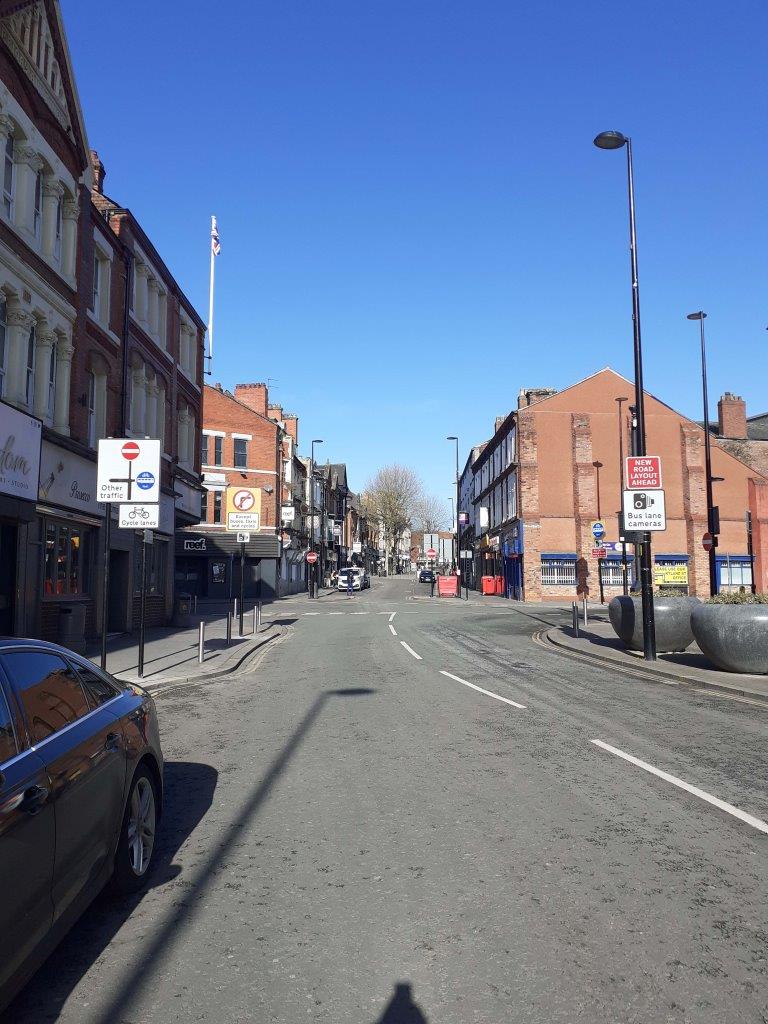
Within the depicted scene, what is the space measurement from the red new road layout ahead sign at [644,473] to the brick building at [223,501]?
3579 cm

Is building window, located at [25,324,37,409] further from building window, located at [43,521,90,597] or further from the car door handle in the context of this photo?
the car door handle

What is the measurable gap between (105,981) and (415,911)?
1.55m

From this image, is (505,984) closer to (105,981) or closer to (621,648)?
(105,981)

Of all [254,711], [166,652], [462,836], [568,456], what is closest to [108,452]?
[254,711]

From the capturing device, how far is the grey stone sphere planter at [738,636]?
40.7ft

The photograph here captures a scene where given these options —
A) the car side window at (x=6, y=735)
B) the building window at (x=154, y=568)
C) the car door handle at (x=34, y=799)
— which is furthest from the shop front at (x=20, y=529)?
the car door handle at (x=34, y=799)

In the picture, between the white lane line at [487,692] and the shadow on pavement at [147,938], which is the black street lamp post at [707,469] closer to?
the white lane line at [487,692]

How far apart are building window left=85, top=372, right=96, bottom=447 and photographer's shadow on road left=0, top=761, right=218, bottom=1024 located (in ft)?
49.4

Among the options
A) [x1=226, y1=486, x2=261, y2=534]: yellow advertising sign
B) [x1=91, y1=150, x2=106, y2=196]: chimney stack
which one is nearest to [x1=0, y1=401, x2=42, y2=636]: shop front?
[x1=226, y1=486, x2=261, y2=534]: yellow advertising sign

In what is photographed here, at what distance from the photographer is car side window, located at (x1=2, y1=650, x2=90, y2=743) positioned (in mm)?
3545

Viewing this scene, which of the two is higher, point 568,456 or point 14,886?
point 568,456

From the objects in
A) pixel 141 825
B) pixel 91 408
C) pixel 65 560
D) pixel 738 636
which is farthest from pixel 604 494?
pixel 141 825

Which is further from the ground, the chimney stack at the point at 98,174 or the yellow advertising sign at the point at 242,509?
the chimney stack at the point at 98,174

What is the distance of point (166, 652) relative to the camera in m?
17.3
